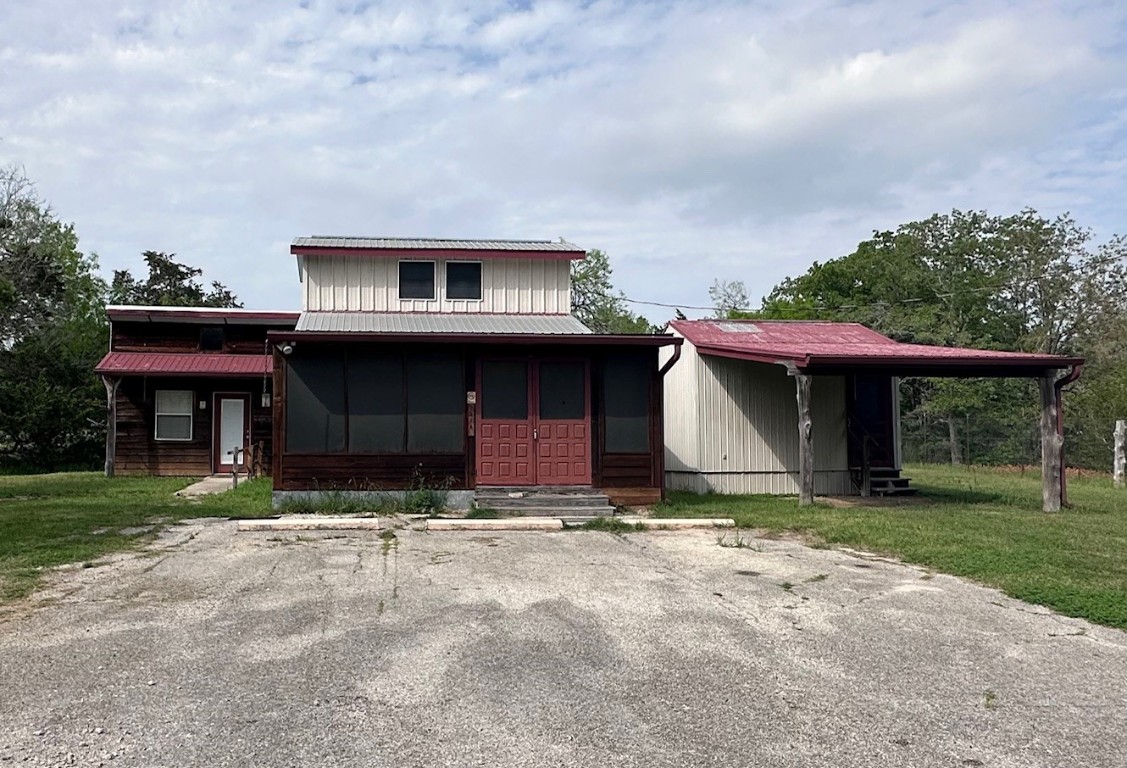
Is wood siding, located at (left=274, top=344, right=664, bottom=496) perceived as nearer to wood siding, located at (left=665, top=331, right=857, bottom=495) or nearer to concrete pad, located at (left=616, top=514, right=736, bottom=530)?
concrete pad, located at (left=616, top=514, right=736, bottom=530)

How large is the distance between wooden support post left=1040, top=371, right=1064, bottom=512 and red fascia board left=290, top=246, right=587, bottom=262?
27.7ft

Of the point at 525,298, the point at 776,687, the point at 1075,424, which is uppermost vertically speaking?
the point at 525,298

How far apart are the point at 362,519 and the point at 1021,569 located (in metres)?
7.86

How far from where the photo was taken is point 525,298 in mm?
16891

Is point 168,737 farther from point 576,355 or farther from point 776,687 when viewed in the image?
point 576,355

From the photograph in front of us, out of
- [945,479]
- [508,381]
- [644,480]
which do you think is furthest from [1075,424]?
[508,381]

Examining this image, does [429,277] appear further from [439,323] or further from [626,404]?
[626,404]

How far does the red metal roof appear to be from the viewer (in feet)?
63.9

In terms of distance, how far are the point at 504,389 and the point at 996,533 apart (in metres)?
7.10

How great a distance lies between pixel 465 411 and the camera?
13555 mm

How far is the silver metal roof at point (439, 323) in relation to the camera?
48.0 ft

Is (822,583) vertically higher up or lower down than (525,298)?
lower down

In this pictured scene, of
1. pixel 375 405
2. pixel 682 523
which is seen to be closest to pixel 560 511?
pixel 682 523

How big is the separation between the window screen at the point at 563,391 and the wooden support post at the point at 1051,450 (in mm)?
7315
